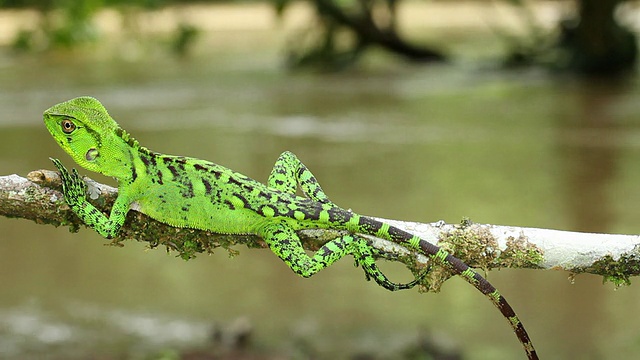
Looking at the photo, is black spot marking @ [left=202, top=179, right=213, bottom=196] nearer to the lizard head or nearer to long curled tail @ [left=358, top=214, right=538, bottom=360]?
the lizard head

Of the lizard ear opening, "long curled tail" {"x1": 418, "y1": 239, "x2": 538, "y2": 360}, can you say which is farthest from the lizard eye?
"long curled tail" {"x1": 418, "y1": 239, "x2": 538, "y2": 360}

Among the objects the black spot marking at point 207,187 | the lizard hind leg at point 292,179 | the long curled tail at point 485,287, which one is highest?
the lizard hind leg at point 292,179

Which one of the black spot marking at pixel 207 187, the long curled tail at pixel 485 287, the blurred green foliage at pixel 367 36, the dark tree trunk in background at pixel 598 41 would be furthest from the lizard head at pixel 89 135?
the dark tree trunk in background at pixel 598 41

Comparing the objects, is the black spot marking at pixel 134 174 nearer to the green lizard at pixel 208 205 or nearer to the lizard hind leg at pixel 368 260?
the green lizard at pixel 208 205

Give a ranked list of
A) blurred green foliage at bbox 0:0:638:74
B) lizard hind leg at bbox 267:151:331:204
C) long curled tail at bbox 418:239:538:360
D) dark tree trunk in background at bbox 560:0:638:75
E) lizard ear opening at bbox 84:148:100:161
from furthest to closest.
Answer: blurred green foliage at bbox 0:0:638:74, dark tree trunk in background at bbox 560:0:638:75, lizard hind leg at bbox 267:151:331:204, lizard ear opening at bbox 84:148:100:161, long curled tail at bbox 418:239:538:360

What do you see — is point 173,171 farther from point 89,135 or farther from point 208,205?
point 89,135

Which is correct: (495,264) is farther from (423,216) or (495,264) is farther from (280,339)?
(423,216)

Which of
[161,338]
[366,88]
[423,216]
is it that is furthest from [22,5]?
[161,338]
